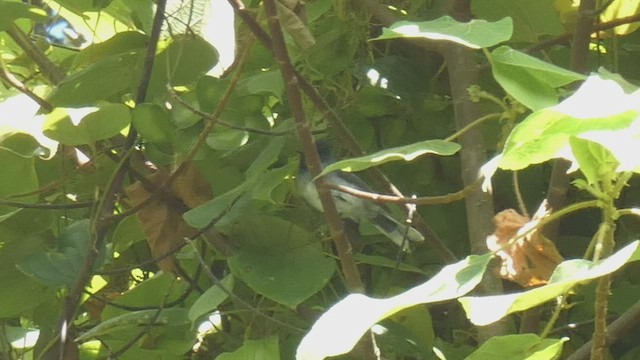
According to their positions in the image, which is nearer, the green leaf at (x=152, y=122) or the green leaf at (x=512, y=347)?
the green leaf at (x=512, y=347)

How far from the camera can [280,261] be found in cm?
77

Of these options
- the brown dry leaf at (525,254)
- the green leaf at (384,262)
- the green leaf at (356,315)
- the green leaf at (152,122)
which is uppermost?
the green leaf at (152,122)

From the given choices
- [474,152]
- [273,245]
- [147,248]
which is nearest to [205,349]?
[147,248]

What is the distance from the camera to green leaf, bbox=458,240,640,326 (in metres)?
0.38

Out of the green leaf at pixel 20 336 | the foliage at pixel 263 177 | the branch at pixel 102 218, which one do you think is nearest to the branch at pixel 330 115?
the foliage at pixel 263 177

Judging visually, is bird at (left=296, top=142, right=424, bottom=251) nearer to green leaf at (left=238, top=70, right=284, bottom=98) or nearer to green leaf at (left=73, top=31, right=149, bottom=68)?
green leaf at (left=238, top=70, right=284, bottom=98)

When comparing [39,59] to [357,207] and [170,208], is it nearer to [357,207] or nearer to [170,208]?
[170,208]

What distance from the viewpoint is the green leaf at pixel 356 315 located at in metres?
0.38

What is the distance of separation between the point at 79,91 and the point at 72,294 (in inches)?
6.6

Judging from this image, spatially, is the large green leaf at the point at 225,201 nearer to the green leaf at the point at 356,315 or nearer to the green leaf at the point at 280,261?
the green leaf at the point at 280,261

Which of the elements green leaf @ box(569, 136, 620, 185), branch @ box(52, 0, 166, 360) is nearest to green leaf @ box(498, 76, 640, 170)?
green leaf @ box(569, 136, 620, 185)

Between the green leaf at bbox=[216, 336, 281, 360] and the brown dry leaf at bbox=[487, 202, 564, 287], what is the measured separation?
0.68ft

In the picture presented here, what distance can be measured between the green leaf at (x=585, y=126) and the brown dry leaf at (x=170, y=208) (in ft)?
1.61

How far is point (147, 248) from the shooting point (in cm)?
103
